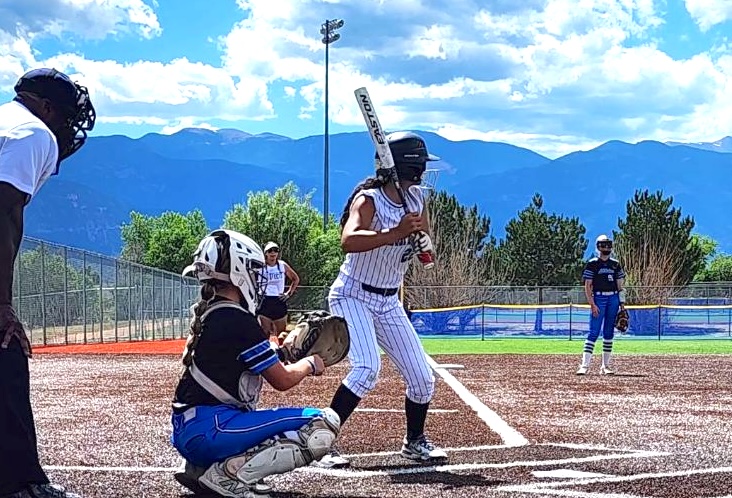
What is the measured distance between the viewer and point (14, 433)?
15.4ft

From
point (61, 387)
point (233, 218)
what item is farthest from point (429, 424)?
point (233, 218)

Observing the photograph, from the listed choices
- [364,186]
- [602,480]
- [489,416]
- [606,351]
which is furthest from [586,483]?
[606,351]

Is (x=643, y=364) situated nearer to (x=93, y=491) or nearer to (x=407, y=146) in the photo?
(x=407, y=146)

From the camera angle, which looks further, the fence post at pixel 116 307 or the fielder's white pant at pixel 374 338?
the fence post at pixel 116 307

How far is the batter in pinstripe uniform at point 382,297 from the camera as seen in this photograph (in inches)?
255

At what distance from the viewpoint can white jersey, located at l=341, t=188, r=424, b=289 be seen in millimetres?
6570

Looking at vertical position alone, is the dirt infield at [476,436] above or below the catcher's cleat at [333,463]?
below

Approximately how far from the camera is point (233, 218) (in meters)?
56.9

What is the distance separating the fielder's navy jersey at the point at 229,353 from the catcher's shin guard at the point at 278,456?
31 cm

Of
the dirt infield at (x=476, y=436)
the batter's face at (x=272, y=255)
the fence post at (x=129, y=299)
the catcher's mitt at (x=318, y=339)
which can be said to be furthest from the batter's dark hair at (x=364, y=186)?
the fence post at (x=129, y=299)

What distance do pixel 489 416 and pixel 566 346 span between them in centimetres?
1747

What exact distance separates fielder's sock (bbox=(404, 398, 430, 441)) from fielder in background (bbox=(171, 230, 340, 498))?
1634 millimetres

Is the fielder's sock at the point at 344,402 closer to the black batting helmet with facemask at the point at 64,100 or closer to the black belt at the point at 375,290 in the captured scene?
the black belt at the point at 375,290

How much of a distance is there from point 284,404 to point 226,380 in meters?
5.22
